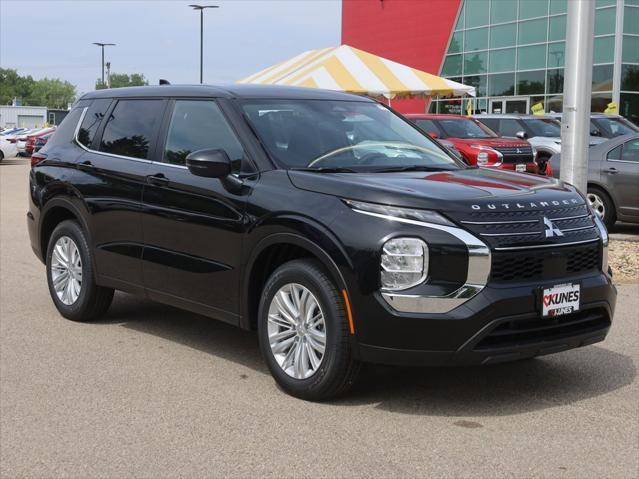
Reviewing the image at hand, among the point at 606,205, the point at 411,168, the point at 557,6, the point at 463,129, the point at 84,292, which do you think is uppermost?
the point at 557,6

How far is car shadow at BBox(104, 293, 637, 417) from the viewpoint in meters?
5.19

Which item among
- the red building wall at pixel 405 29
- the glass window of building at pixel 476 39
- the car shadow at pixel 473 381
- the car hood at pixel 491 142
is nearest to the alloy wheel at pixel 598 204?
the car hood at pixel 491 142

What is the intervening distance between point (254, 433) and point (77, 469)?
0.90m

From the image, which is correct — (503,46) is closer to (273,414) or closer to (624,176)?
(624,176)

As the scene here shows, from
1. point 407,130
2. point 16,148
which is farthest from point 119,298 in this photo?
point 16,148

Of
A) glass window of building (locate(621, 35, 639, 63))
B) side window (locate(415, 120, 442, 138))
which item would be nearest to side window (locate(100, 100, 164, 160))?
side window (locate(415, 120, 442, 138))

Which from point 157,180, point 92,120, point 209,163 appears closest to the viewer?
point 209,163

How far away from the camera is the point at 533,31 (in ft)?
129

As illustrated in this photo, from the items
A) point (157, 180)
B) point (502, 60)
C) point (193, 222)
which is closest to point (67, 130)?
point (157, 180)

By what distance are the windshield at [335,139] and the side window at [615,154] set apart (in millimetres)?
7913

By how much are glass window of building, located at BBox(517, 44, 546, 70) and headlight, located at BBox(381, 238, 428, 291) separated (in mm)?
35539

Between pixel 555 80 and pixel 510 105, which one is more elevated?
pixel 555 80

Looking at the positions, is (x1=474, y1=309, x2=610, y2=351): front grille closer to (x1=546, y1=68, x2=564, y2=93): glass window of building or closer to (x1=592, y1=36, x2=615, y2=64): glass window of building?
(x1=592, y1=36, x2=615, y2=64): glass window of building

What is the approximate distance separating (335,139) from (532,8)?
117 feet
